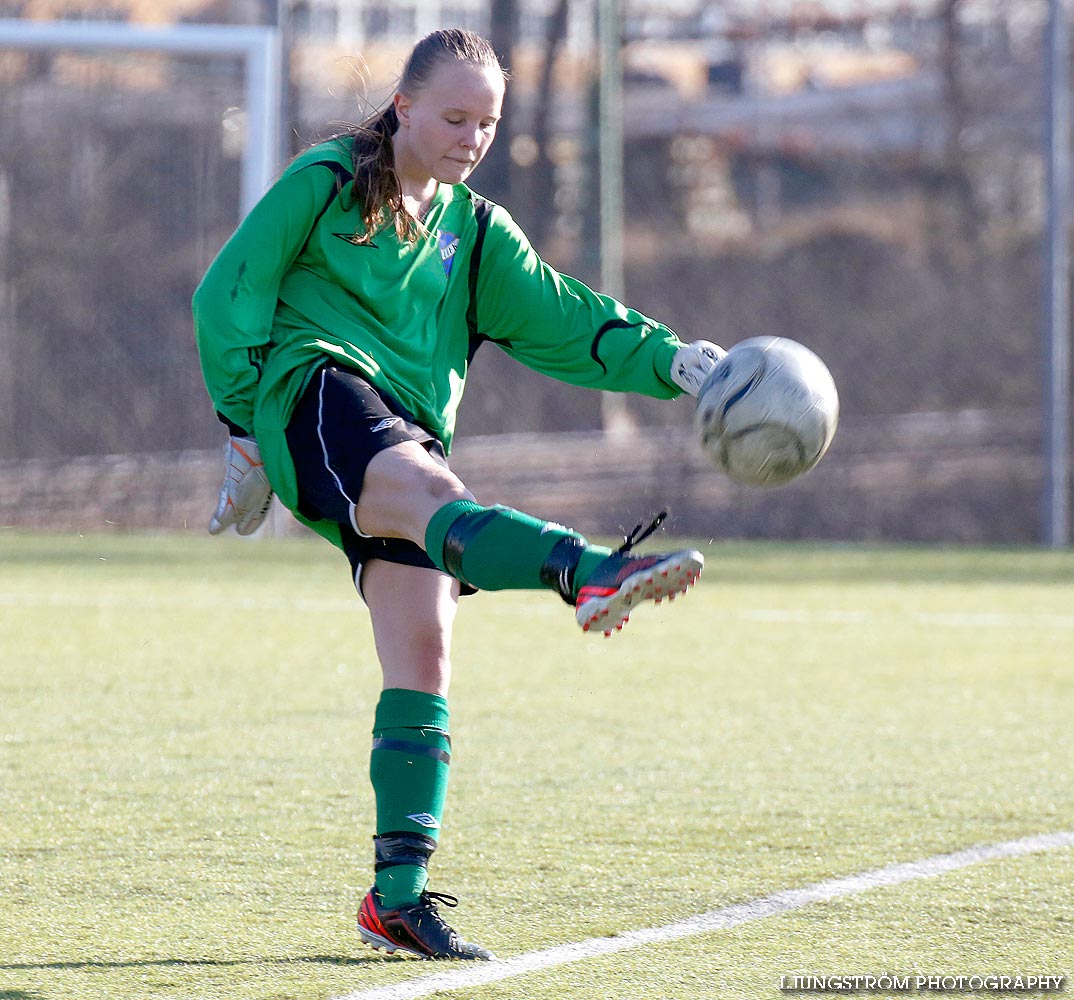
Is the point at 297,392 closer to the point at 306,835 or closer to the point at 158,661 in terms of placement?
the point at 306,835

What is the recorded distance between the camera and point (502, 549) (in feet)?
8.82

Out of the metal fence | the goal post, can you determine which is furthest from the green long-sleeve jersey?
the goal post

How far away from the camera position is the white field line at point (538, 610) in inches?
304

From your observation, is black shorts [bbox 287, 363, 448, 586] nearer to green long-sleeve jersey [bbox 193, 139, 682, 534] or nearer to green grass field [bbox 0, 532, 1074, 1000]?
green long-sleeve jersey [bbox 193, 139, 682, 534]

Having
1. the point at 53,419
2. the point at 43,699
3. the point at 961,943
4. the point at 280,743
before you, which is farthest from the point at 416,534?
the point at 53,419

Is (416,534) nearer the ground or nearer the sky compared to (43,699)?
nearer the sky

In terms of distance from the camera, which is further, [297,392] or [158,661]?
[158,661]

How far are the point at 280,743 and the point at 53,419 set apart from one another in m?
7.35

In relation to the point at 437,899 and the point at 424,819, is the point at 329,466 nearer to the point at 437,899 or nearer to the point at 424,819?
the point at 424,819

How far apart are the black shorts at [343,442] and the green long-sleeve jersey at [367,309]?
0.11 feet

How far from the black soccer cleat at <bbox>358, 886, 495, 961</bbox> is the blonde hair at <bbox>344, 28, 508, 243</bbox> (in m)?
1.15

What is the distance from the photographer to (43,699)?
5.43 metres

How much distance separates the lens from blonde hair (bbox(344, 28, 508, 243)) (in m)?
3.12

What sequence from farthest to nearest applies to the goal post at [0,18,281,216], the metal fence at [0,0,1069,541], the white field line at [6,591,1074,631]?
the metal fence at [0,0,1069,541] < the goal post at [0,18,281,216] < the white field line at [6,591,1074,631]
